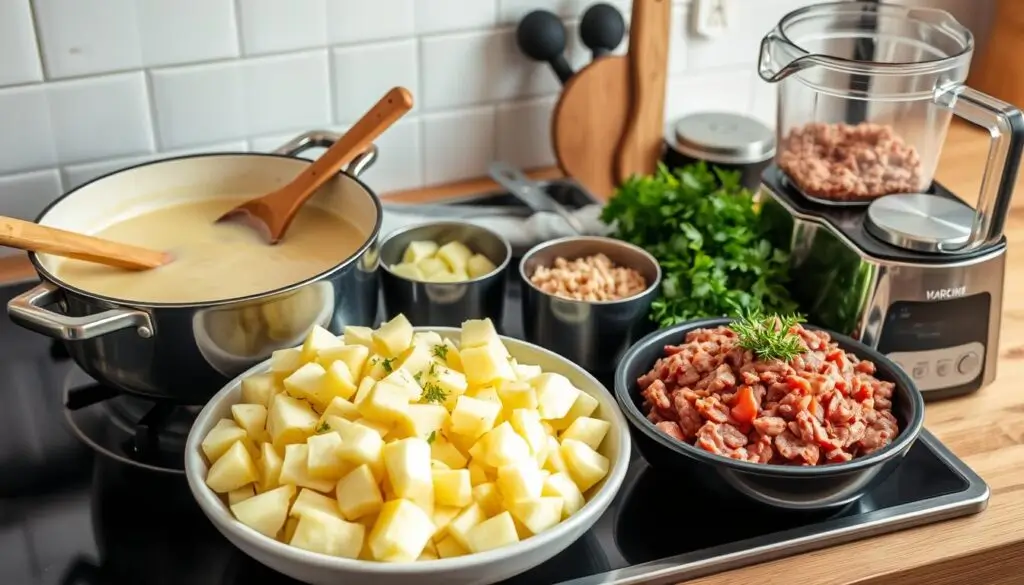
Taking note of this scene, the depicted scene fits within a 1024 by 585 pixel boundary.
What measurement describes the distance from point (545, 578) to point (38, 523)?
1.45 ft

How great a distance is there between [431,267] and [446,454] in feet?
1.23

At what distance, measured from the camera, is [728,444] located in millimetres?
916

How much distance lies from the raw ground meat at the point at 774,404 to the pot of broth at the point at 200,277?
1.05 feet

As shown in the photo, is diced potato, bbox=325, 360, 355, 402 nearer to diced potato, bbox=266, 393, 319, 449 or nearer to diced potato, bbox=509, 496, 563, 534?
diced potato, bbox=266, 393, 319, 449

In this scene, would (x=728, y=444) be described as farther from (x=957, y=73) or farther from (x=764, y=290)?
(x=957, y=73)

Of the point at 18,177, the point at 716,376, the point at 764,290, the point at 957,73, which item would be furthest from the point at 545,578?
the point at 18,177

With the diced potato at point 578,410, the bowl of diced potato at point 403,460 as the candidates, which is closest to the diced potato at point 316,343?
the bowl of diced potato at point 403,460

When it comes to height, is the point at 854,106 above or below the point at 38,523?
above

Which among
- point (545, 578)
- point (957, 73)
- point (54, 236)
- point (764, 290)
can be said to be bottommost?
point (545, 578)

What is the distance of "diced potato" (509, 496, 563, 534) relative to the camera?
2.70 ft

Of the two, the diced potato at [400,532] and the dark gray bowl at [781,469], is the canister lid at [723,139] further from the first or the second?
the diced potato at [400,532]

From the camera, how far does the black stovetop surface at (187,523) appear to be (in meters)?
0.90

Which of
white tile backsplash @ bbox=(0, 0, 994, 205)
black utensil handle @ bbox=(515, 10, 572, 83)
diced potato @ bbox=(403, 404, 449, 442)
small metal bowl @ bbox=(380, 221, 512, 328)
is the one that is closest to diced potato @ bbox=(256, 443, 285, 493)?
diced potato @ bbox=(403, 404, 449, 442)

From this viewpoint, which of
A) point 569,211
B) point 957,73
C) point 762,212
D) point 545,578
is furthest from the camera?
point 569,211
